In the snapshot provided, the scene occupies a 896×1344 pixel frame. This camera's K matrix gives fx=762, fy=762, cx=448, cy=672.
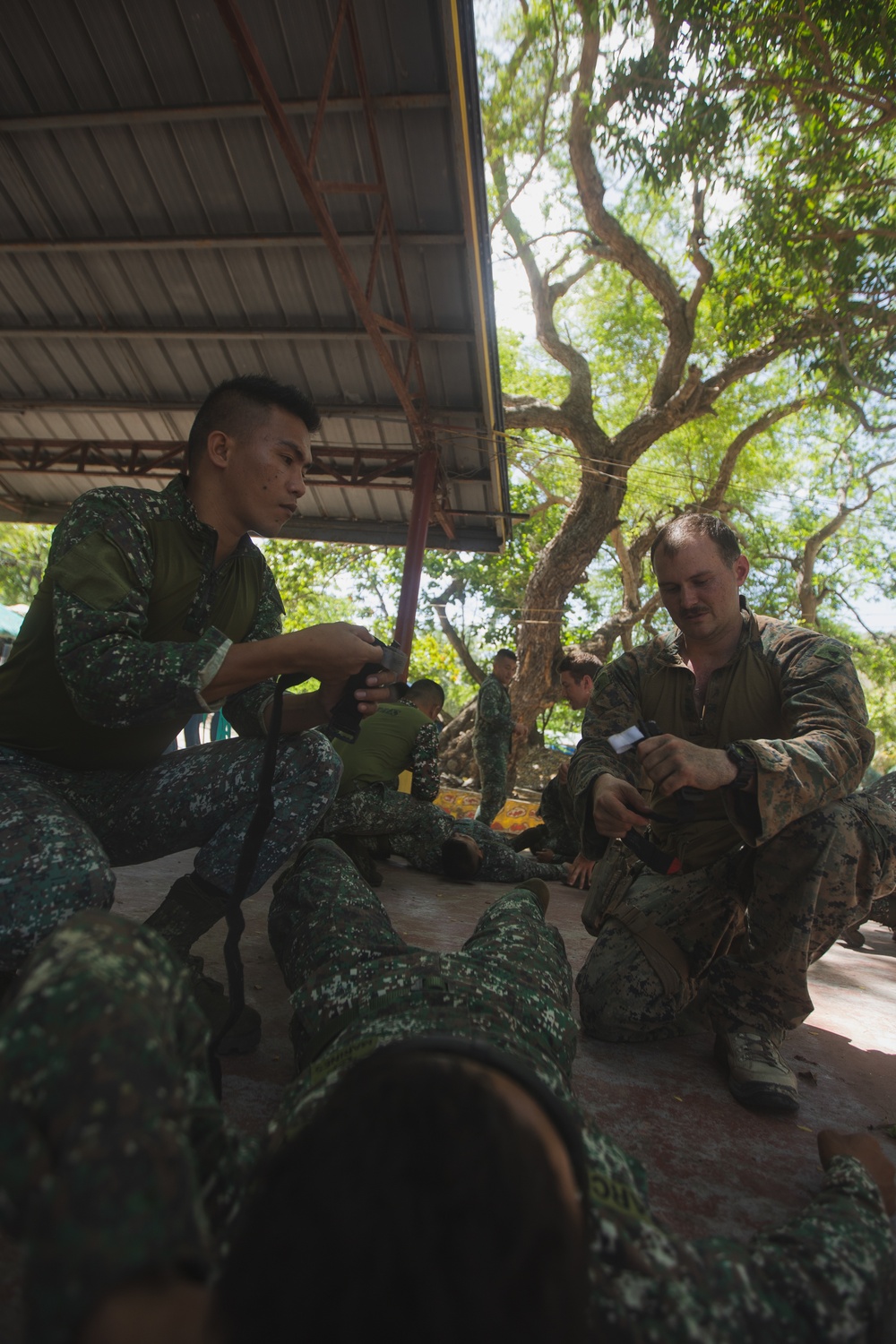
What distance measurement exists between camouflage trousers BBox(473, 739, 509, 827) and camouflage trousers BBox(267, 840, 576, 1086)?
5.19 meters

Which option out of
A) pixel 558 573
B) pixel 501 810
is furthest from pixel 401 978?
pixel 558 573

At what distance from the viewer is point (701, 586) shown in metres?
2.56

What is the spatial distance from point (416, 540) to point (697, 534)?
575 centimetres

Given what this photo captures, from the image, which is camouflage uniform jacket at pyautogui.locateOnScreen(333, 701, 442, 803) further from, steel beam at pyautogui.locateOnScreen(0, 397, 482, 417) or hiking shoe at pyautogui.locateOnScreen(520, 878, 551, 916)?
steel beam at pyautogui.locateOnScreen(0, 397, 482, 417)

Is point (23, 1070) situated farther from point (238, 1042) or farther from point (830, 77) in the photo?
point (830, 77)

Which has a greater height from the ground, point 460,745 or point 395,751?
point 395,751

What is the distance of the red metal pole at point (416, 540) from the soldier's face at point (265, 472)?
5.20 m

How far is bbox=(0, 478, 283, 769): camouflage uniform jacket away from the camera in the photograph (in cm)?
176

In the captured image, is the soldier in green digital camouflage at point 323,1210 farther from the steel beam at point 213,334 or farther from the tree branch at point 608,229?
the tree branch at point 608,229

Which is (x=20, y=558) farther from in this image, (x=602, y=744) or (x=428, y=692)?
(x=602, y=744)

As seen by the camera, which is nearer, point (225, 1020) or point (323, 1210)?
point (323, 1210)

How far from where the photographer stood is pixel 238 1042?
1789 millimetres

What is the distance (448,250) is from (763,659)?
15.3ft

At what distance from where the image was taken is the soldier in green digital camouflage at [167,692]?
1611 mm
